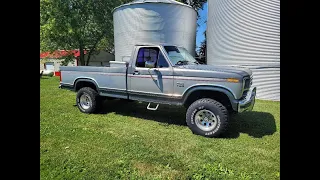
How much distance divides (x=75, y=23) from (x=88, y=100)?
14.6 meters

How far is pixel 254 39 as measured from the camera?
31.9ft

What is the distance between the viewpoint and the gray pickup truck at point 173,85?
482 cm

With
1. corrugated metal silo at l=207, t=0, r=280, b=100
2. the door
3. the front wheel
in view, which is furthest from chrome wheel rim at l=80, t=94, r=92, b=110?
corrugated metal silo at l=207, t=0, r=280, b=100

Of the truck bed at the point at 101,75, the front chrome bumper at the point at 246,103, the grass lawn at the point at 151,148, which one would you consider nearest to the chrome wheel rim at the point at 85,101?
the grass lawn at the point at 151,148

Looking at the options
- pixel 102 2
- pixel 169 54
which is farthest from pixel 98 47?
pixel 169 54

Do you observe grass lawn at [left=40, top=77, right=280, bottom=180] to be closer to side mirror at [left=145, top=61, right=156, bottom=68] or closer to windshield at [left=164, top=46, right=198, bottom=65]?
side mirror at [left=145, top=61, right=156, bottom=68]

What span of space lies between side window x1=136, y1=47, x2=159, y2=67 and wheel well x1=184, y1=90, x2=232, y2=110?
1374 millimetres

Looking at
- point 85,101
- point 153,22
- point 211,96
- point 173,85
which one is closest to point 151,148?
point 173,85

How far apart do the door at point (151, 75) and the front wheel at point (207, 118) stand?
0.79m

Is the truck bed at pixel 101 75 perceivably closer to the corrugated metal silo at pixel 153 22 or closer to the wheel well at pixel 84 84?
the wheel well at pixel 84 84
